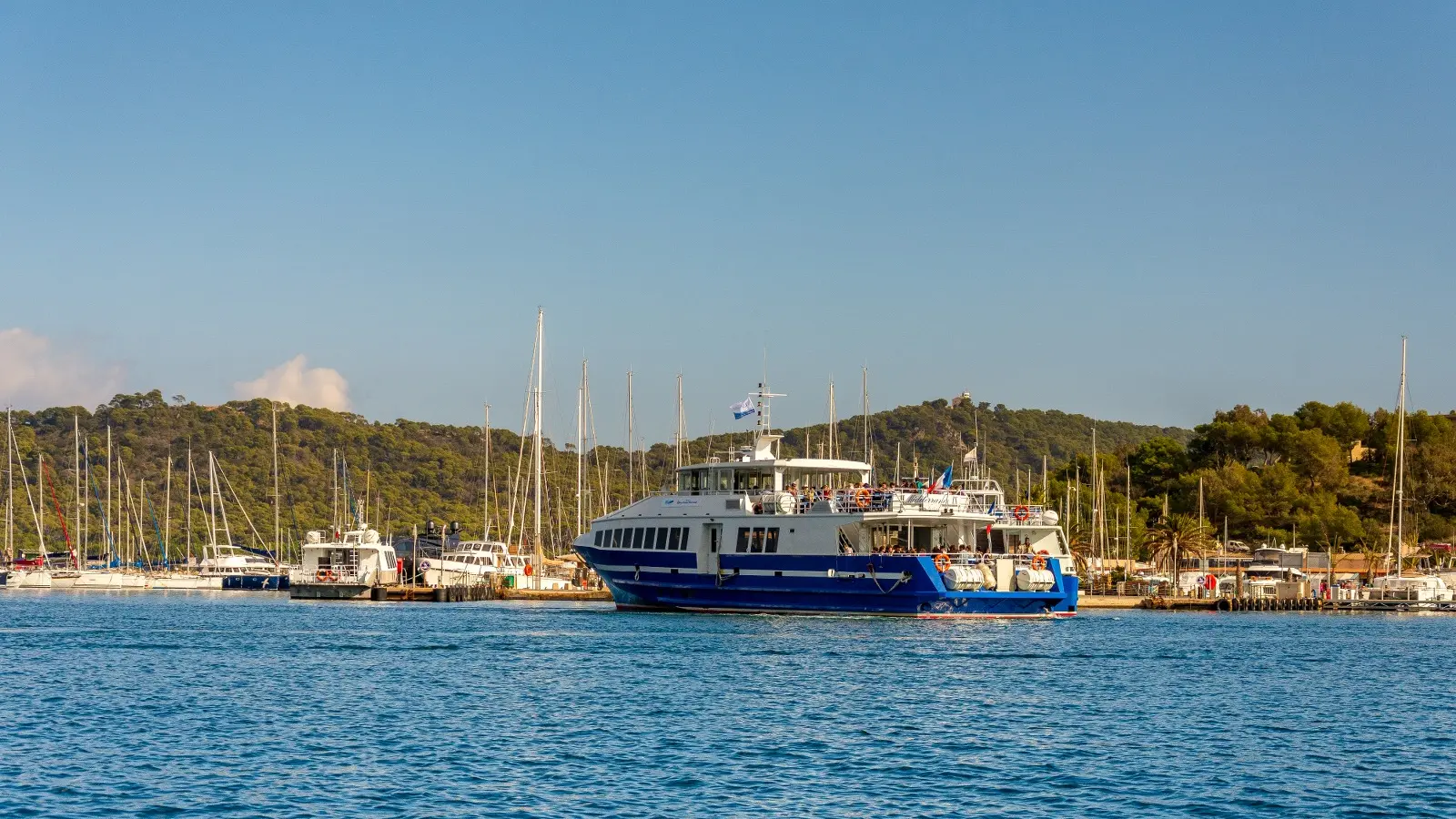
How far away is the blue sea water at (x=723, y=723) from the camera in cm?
2280

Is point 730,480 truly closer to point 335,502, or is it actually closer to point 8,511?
point 335,502

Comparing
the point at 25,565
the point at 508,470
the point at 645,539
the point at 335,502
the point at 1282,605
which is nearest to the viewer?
the point at 645,539

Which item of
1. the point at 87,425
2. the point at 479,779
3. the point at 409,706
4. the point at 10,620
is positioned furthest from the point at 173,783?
the point at 87,425

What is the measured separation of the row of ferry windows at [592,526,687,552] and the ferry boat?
6 centimetres

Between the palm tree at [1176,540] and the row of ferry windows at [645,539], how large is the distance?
4020 centimetres

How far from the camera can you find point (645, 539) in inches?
2475

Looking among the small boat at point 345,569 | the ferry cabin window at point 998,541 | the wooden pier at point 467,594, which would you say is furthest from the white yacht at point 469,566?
the ferry cabin window at point 998,541

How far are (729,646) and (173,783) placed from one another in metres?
24.6

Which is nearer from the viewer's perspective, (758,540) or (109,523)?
(758,540)

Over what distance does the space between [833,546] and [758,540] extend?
3485mm

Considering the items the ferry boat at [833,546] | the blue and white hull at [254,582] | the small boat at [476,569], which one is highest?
the ferry boat at [833,546]

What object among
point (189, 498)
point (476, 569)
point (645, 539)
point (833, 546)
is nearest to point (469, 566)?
point (476, 569)

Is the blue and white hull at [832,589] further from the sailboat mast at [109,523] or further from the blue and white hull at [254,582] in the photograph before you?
the sailboat mast at [109,523]

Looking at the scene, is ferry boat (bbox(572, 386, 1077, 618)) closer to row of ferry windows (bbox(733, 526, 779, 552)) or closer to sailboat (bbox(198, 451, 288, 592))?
row of ferry windows (bbox(733, 526, 779, 552))
